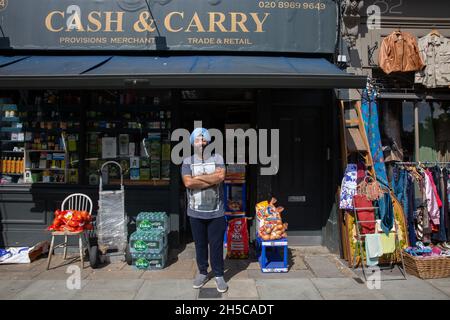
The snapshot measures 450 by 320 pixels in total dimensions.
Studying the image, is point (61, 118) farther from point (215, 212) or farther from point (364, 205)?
point (364, 205)

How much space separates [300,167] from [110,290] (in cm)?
383

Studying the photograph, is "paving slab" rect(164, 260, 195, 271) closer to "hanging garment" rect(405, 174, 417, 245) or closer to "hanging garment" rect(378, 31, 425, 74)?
"hanging garment" rect(405, 174, 417, 245)

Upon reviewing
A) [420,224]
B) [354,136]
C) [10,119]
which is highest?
[10,119]

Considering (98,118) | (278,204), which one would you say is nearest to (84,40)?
(98,118)

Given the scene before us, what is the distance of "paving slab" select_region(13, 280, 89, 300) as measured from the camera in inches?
186

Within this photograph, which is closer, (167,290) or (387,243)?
(167,290)

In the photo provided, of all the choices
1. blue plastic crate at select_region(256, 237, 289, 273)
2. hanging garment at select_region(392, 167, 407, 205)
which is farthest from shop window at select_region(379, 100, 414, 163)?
blue plastic crate at select_region(256, 237, 289, 273)

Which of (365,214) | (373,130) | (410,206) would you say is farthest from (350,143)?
(410,206)

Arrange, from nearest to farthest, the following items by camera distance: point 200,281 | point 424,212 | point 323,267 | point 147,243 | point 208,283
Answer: point 200,281 < point 208,283 < point 147,243 < point 323,267 < point 424,212

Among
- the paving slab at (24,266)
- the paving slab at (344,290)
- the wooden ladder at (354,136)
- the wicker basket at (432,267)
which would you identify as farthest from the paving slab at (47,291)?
the wicker basket at (432,267)

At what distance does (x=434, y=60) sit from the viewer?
22.1 ft

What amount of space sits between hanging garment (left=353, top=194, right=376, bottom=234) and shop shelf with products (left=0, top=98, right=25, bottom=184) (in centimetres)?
563

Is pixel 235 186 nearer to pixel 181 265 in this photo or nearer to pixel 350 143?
pixel 181 265

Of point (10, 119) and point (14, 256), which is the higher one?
point (10, 119)
